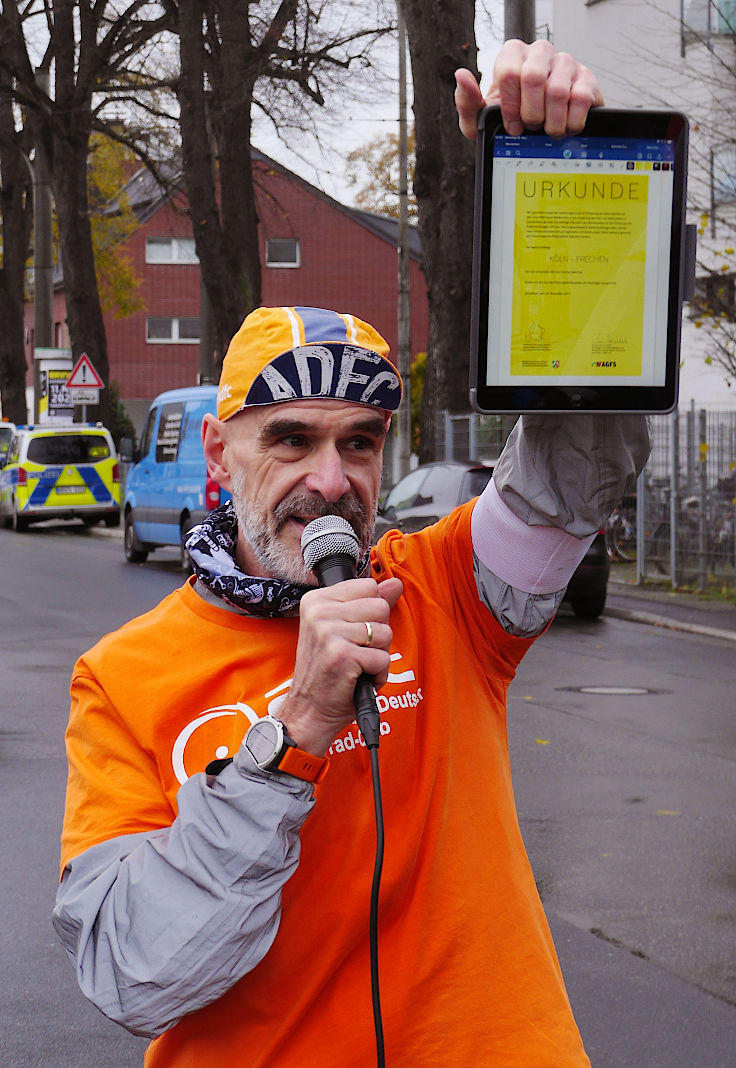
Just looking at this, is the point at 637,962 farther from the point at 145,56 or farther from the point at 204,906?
the point at 145,56

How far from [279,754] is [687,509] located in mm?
15373

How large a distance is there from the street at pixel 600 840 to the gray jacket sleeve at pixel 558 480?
7.70ft

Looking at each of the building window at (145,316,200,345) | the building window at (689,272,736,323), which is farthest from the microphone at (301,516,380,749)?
the building window at (145,316,200,345)

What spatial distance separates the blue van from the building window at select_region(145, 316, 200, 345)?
3742 centimetres

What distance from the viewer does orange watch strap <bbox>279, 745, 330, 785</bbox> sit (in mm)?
1646

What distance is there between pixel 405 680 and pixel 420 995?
1.33ft

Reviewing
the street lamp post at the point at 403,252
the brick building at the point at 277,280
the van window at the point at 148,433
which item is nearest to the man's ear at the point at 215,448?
the van window at the point at 148,433

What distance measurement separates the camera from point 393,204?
6366 centimetres

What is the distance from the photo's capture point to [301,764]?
1.65 metres

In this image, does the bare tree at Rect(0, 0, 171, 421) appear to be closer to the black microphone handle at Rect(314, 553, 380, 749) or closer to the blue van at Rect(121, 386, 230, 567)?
the blue van at Rect(121, 386, 230, 567)

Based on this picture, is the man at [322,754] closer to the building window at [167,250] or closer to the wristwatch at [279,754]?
the wristwatch at [279,754]

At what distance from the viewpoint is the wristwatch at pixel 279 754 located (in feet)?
5.39

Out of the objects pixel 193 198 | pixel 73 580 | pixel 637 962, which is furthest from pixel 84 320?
pixel 637 962

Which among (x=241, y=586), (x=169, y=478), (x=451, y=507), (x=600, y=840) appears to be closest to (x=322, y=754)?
(x=241, y=586)
